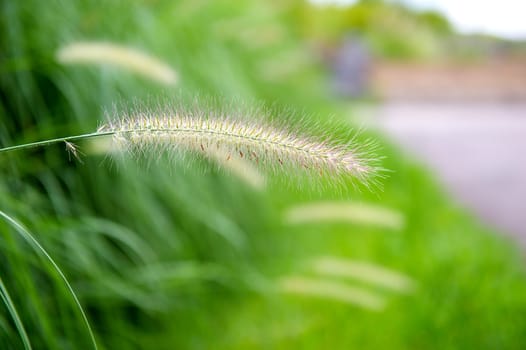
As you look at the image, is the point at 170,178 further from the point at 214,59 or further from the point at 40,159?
the point at 214,59

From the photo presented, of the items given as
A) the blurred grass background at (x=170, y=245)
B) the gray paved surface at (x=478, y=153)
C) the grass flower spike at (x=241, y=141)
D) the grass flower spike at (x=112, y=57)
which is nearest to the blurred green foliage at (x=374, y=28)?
the gray paved surface at (x=478, y=153)

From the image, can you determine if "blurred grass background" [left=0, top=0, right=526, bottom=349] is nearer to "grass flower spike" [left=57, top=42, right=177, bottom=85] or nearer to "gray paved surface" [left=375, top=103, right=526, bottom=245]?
"grass flower spike" [left=57, top=42, right=177, bottom=85]

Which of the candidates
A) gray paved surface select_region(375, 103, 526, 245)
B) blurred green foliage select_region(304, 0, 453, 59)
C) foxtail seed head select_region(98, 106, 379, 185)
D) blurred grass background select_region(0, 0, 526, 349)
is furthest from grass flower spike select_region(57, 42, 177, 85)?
blurred green foliage select_region(304, 0, 453, 59)

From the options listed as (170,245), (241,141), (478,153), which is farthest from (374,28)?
(241,141)

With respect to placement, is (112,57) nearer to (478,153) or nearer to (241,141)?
(241,141)

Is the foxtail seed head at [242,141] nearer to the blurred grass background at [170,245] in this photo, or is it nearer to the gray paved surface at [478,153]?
the blurred grass background at [170,245]

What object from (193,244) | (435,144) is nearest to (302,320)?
(193,244)
